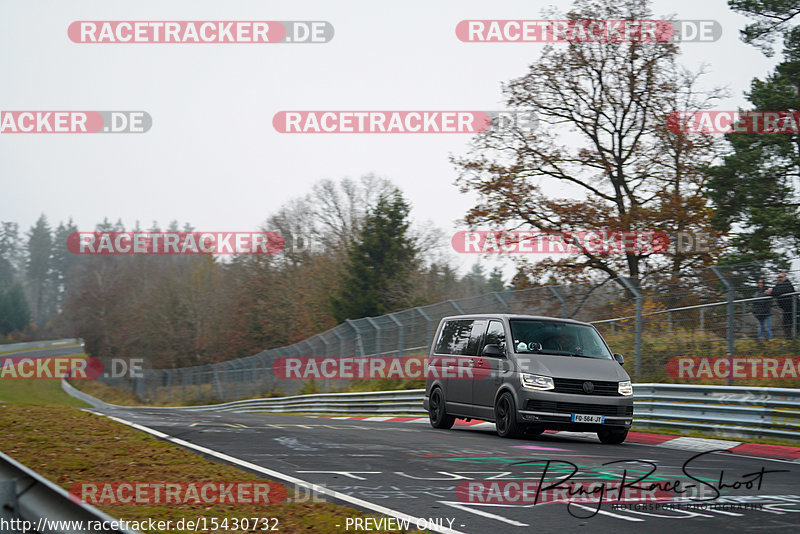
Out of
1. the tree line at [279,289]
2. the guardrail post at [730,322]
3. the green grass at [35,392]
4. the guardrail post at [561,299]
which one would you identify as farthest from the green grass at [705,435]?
the green grass at [35,392]

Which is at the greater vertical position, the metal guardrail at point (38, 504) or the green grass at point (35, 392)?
the metal guardrail at point (38, 504)

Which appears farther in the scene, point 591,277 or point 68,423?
point 591,277

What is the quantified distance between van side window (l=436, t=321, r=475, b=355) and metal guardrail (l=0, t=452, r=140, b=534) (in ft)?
34.6

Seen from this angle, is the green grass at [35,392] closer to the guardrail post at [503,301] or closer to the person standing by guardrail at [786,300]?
the guardrail post at [503,301]

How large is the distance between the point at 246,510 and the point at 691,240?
24702mm

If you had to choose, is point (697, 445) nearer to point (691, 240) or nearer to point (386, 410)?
point (386, 410)

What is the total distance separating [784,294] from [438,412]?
241 inches

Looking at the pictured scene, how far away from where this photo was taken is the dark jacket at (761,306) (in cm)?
1324

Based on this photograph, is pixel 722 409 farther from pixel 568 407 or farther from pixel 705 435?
pixel 568 407

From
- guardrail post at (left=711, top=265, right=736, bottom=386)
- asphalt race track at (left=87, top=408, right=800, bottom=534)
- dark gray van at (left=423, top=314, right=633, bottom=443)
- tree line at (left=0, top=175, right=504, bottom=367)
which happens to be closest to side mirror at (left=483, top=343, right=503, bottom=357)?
dark gray van at (left=423, top=314, right=633, bottom=443)

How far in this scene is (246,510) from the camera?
6.12m

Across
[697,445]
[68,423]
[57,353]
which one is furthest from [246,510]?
[57,353]

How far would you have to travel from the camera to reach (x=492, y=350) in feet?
42.2

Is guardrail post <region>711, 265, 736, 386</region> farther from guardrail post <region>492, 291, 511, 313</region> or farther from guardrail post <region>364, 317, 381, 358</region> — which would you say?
guardrail post <region>364, 317, 381, 358</region>
